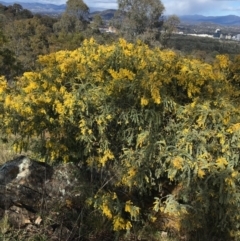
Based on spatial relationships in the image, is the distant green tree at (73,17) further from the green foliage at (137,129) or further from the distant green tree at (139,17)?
the green foliage at (137,129)

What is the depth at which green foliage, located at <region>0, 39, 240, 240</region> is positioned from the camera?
4.36 meters

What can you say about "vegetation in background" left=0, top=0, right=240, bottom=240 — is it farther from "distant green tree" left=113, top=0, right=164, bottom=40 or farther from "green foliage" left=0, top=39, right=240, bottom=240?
"distant green tree" left=113, top=0, right=164, bottom=40

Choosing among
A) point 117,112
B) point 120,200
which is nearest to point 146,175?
point 120,200

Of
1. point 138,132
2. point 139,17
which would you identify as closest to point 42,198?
point 138,132

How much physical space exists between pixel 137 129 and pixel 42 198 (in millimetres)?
1415

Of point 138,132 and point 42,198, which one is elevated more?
point 138,132

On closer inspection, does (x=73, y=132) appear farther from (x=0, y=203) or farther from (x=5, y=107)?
(x=0, y=203)

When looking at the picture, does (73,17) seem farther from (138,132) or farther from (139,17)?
(138,132)

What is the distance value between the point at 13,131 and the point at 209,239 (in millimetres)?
2854

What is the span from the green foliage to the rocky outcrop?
24 cm

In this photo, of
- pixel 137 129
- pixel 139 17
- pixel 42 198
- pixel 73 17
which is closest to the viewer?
pixel 42 198

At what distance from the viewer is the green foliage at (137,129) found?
4.36 meters

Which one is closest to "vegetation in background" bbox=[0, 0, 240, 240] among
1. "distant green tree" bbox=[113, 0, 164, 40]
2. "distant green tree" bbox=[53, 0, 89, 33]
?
"distant green tree" bbox=[113, 0, 164, 40]

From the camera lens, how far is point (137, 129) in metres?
4.66
